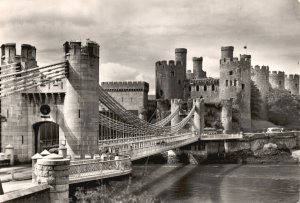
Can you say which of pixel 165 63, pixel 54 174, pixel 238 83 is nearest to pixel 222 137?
pixel 238 83

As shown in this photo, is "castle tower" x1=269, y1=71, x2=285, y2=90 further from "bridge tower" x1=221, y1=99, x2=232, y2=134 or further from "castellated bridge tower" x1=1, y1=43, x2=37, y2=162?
"castellated bridge tower" x1=1, y1=43, x2=37, y2=162

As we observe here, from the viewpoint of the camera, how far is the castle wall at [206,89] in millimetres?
60094

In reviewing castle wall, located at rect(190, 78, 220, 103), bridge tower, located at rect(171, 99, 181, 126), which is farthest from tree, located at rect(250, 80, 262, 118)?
bridge tower, located at rect(171, 99, 181, 126)

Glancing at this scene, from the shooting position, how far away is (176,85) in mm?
61562

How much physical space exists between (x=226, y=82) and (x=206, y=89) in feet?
13.4

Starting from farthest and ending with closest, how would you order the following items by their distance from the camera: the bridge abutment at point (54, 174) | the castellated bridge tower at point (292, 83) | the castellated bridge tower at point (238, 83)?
the castellated bridge tower at point (292, 83)
the castellated bridge tower at point (238, 83)
the bridge abutment at point (54, 174)

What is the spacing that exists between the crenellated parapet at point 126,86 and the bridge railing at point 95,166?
36.6 m

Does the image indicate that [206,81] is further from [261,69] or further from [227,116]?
[227,116]

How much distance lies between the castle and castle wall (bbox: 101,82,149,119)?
2583mm

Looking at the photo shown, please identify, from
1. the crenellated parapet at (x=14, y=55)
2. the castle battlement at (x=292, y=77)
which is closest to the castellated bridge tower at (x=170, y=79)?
the castle battlement at (x=292, y=77)

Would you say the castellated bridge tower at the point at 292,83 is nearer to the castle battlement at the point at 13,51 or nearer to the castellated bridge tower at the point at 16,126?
the castle battlement at the point at 13,51

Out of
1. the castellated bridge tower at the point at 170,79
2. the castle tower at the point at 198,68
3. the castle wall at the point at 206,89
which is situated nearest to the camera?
the castle wall at the point at 206,89

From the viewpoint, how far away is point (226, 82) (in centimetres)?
5734

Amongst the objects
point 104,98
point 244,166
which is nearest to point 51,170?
point 104,98
